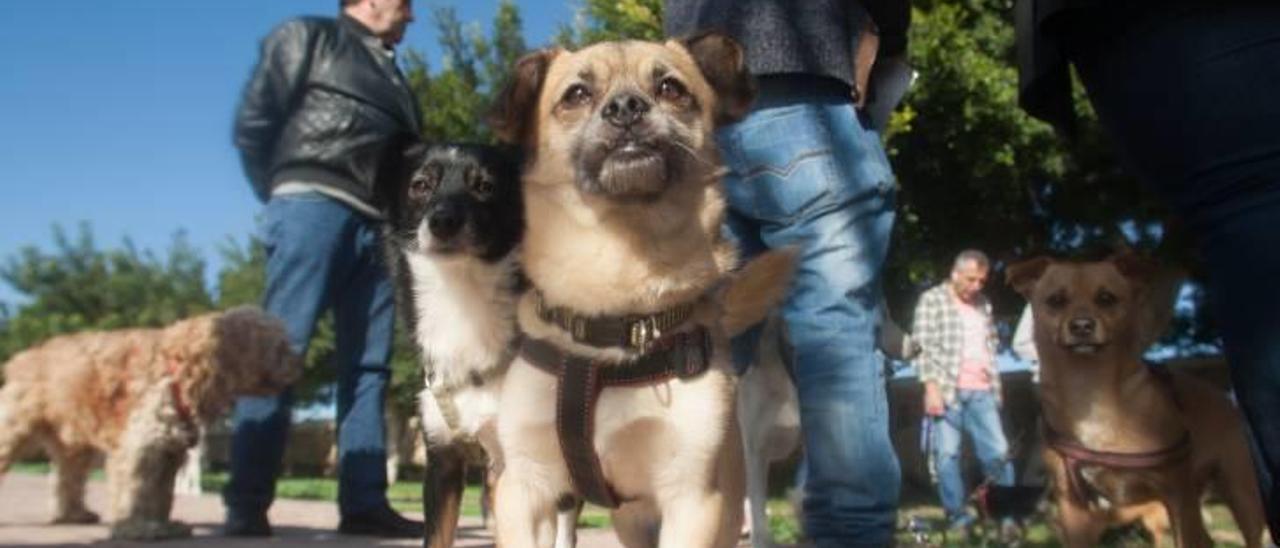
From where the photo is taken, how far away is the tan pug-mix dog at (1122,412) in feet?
15.0

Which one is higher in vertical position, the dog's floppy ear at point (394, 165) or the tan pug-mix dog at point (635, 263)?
the dog's floppy ear at point (394, 165)

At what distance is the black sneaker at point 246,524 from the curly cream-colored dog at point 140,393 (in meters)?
0.42

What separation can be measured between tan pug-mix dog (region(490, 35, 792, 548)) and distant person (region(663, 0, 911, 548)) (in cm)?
19

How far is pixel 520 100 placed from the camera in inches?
119

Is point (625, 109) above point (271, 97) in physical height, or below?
below

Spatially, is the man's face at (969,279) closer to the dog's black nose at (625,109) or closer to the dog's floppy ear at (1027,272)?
the dog's floppy ear at (1027,272)

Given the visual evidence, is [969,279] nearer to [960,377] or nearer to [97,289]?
[960,377]

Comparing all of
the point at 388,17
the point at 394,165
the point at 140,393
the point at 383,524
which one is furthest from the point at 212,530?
the point at 394,165

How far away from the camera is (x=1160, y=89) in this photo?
2.33 meters

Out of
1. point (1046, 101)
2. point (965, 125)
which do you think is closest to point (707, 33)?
point (1046, 101)

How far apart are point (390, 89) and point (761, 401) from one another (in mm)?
2444

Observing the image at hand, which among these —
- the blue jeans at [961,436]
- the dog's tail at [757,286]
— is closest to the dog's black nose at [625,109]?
the dog's tail at [757,286]

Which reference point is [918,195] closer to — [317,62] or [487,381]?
[317,62]

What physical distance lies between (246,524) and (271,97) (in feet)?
7.13
